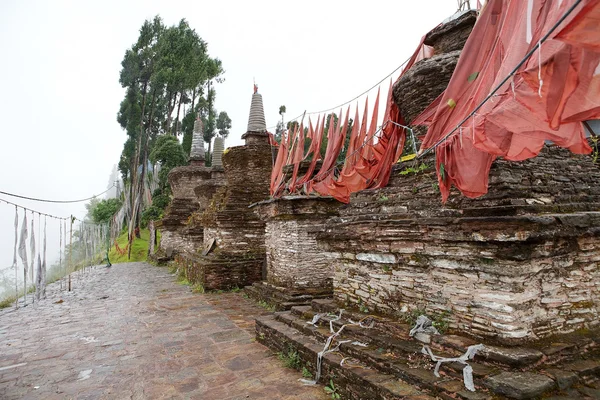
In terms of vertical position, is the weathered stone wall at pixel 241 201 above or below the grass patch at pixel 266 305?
above

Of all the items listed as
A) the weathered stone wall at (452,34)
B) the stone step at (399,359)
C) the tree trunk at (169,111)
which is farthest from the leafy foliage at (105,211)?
the weathered stone wall at (452,34)

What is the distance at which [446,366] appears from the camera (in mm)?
3438

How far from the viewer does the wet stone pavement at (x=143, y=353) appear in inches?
185

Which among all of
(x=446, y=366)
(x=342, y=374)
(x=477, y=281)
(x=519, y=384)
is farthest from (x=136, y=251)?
(x=519, y=384)

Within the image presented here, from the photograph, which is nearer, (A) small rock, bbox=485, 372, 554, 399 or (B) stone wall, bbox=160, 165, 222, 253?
(A) small rock, bbox=485, 372, 554, 399

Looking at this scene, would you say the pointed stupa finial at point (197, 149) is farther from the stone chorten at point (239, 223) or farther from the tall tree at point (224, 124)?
the tall tree at point (224, 124)

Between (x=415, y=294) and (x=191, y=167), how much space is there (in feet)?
63.8

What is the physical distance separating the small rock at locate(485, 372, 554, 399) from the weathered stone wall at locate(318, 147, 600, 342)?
418 millimetres

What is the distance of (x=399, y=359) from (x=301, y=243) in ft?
15.7

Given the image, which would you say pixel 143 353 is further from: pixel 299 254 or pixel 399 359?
pixel 399 359

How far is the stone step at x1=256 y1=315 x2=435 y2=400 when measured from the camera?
11.3 feet

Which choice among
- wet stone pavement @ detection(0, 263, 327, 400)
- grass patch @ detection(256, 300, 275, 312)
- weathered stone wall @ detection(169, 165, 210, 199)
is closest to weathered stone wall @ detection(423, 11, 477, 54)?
wet stone pavement @ detection(0, 263, 327, 400)

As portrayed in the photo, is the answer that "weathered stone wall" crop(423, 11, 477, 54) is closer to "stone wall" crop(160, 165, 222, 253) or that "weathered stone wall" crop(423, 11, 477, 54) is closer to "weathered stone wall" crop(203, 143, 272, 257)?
"weathered stone wall" crop(203, 143, 272, 257)

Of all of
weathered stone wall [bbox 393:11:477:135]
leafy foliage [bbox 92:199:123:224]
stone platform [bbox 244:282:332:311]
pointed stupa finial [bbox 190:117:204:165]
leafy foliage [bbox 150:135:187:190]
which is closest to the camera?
weathered stone wall [bbox 393:11:477:135]
